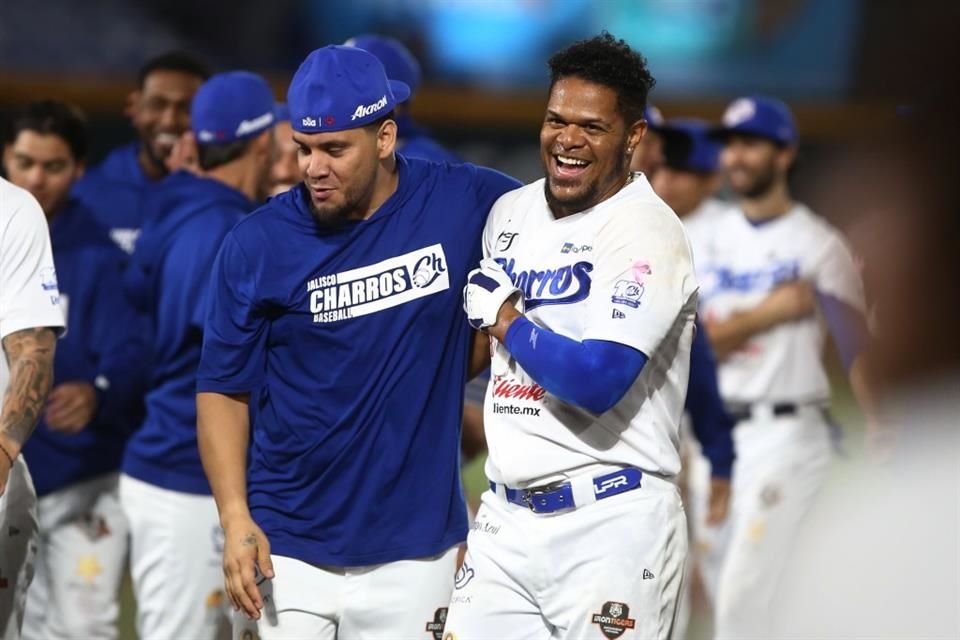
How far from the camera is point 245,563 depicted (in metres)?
4.43

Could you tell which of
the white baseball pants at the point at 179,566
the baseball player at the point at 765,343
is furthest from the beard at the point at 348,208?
the baseball player at the point at 765,343

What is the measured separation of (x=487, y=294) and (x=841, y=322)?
142 inches

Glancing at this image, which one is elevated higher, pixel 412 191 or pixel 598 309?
pixel 412 191

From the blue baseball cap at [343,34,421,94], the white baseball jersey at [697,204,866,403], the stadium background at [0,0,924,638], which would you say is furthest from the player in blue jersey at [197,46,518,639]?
the stadium background at [0,0,924,638]

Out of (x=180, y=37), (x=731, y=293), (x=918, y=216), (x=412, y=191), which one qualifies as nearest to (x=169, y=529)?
(x=412, y=191)

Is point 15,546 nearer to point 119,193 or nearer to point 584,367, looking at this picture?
point 584,367

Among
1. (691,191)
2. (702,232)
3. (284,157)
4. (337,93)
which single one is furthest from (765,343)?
(337,93)

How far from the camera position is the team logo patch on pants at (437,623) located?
4.64 m

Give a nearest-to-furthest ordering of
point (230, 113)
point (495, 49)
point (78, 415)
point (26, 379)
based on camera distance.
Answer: point (26, 379) → point (230, 113) → point (78, 415) → point (495, 49)

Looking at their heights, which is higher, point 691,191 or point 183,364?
point 691,191

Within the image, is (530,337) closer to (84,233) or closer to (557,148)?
(557,148)

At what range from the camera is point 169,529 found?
593 cm

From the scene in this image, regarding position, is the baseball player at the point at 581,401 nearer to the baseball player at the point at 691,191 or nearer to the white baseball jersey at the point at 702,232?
the baseball player at the point at 691,191

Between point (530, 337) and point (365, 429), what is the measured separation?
0.77 m
